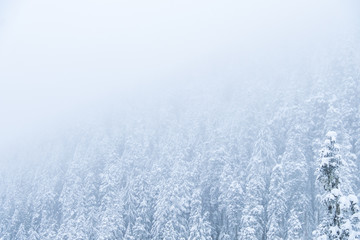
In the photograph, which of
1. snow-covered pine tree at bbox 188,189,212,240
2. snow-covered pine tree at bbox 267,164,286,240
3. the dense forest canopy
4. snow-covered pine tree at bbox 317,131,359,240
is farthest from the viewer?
the dense forest canopy

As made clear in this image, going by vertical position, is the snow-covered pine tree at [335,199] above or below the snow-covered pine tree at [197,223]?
above

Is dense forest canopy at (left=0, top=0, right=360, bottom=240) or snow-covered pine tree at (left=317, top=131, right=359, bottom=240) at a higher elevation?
snow-covered pine tree at (left=317, top=131, right=359, bottom=240)

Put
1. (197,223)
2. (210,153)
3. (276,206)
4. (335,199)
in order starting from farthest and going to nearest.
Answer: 1. (210,153)
2. (197,223)
3. (276,206)
4. (335,199)

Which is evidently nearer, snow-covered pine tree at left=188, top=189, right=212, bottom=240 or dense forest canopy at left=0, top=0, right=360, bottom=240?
snow-covered pine tree at left=188, top=189, right=212, bottom=240

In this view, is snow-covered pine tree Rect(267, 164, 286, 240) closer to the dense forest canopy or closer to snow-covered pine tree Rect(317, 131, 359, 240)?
the dense forest canopy

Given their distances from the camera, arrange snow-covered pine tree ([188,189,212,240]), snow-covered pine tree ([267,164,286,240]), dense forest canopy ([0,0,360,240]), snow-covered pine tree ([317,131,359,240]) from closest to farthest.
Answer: snow-covered pine tree ([317,131,359,240]) < snow-covered pine tree ([267,164,286,240]) < snow-covered pine tree ([188,189,212,240]) < dense forest canopy ([0,0,360,240])

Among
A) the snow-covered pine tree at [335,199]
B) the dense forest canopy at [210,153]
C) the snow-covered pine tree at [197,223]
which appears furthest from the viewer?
the dense forest canopy at [210,153]

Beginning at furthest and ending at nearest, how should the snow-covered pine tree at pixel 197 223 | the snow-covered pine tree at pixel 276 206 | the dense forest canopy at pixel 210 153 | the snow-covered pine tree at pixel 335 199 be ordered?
the dense forest canopy at pixel 210 153 < the snow-covered pine tree at pixel 197 223 < the snow-covered pine tree at pixel 276 206 < the snow-covered pine tree at pixel 335 199

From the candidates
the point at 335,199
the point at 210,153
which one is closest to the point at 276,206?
the point at 210,153

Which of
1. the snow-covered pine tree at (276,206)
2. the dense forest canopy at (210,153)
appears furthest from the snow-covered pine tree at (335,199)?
the snow-covered pine tree at (276,206)

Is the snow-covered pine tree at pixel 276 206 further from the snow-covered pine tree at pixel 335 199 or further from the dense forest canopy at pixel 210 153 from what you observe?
the snow-covered pine tree at pixel 335 199

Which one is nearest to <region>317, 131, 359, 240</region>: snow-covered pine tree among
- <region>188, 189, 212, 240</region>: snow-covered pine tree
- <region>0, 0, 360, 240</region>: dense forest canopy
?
<region>0, 0, 360, 240</region>: dense forest canopy

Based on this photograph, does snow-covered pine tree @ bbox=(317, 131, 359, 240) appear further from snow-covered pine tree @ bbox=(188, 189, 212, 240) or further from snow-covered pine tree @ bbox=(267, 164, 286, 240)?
snow-covered pine tree @ bbox=(188, 189, 212, 240)

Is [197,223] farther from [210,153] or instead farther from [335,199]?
[335,199]
